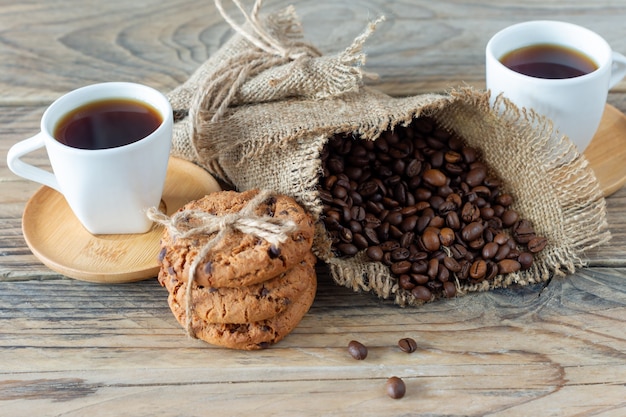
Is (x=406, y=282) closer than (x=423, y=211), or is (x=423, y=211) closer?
(x=406, y=282)

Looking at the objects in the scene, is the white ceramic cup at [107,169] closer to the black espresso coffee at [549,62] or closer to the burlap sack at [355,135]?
the burlap sack at [355,135]

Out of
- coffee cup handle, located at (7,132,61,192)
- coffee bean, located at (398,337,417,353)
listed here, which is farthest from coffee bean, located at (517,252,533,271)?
coffee cup handle, located at (7,132,61,192)

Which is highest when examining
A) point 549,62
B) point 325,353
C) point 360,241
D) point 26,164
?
point 549,62

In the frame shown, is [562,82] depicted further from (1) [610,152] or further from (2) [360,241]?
(2) [360,241]

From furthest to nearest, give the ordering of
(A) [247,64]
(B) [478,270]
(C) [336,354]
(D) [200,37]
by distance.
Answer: (D) [200,37] < (A) [247,64] < (B) [478,270] < (C) [336,354]

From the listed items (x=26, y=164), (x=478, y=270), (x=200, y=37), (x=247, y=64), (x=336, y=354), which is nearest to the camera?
(x=336, y=354)

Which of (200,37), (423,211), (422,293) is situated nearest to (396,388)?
(422,293)

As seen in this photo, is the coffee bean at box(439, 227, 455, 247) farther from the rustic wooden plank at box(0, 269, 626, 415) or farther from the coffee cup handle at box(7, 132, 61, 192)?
the coffee cup handle at box(7, 132, 61, 192)

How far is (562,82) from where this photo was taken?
162cm

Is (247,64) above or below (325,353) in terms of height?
above

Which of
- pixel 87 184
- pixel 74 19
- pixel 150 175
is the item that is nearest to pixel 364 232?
pixel 150 175

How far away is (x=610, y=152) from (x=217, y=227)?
3.40 feet

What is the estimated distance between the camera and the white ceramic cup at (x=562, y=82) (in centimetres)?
164

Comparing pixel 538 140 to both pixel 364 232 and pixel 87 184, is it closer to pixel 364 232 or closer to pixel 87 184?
pixel 364 232
